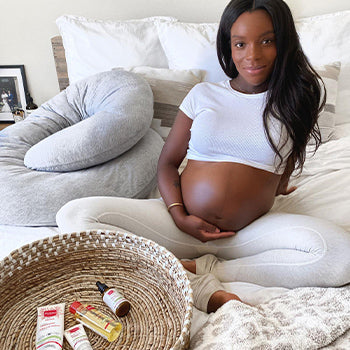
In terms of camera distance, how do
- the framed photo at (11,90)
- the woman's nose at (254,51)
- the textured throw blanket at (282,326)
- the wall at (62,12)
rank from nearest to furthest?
the textured throw blanket at (282,326), the woman's nose at (254,51), the wall at (62,12), the framed photo at (11,90)

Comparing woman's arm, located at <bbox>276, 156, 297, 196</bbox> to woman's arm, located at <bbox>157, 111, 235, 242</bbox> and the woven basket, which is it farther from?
the woven basket

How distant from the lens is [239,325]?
74 centimetres

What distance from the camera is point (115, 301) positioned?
85cm

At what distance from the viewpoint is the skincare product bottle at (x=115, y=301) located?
2.80 feet

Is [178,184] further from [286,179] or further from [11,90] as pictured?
[11,90]

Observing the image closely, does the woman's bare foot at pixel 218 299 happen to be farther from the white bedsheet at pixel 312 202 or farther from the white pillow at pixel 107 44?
the white pillow at pixel 107 44

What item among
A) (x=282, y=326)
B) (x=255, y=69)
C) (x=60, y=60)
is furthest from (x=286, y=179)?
(x=60, y=60)

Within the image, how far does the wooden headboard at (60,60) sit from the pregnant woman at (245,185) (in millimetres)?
1202

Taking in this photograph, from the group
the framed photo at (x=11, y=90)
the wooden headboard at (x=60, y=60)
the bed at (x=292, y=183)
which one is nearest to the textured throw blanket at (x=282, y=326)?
the bed at (x=292, y=183)

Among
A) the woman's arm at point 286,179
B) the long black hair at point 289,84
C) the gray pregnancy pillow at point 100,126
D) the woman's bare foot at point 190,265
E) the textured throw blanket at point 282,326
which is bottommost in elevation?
the woman's bare foot at point 190,265

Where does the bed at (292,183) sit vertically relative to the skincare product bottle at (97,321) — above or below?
above

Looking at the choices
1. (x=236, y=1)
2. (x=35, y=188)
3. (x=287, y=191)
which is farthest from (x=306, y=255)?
(x=35, y=188)

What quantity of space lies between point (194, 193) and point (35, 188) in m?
0.51

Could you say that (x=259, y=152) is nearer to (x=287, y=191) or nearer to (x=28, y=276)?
(x=287, y=191)
